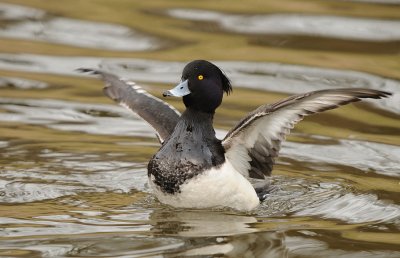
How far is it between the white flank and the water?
3.9 inches

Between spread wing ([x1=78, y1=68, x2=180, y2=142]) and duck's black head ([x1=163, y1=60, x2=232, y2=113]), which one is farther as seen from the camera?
spread wing ([x1=78, y1=68, x2=180, y2=142])

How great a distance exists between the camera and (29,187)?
8820 mm

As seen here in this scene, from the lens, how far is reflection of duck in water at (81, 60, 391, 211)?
8.00 metres

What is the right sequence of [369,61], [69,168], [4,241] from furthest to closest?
[369,61] → [69,168] → [4,241]

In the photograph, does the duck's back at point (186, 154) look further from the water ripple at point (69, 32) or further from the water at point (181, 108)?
the water ripple at point (69, 32)

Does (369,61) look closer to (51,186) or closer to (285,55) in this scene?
(285,55)

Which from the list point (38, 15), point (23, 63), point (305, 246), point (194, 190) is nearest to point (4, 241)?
point (194, 190)

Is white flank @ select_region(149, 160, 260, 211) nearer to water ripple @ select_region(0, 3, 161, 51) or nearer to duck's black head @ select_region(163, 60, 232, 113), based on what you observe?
duck's black head @ select_region(163, 60, 232, 113)

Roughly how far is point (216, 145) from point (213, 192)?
49cm

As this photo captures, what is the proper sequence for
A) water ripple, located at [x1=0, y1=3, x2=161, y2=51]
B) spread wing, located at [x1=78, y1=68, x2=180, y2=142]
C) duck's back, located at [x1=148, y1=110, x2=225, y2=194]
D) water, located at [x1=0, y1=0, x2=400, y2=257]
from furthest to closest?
water ripple, located at [x1=0, y1=3, x2=161, y2=51], spread wing, located at [x1=78, y1=68, x2=180, y2=142], duck's back, located at [x1=148, y1=110, x2=225, y2=194], water, located at [x1=0, y1=0, x2=400, y2=257]

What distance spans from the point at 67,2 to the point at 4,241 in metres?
7.93

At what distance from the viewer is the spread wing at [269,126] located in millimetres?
7918

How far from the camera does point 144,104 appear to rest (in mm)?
9562

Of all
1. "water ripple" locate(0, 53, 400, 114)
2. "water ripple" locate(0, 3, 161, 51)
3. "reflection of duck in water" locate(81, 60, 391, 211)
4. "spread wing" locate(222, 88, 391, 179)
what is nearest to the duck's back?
"reflection of duck in water" locate(81, 60, 391, 211)
